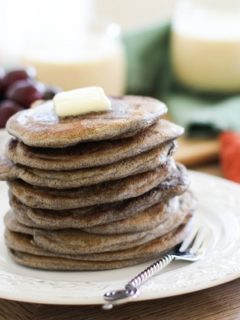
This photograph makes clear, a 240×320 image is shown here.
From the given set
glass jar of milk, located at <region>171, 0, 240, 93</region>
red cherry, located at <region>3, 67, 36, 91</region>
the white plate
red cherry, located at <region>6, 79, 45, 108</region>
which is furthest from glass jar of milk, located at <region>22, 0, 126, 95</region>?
the white plate

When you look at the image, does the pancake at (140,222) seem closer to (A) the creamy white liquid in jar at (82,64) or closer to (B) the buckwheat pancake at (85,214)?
(B) the buckwheat pancake at (85,214)

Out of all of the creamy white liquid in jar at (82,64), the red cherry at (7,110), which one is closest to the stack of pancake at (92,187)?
the red cherry at (7,110)

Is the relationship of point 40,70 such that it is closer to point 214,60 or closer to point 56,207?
point 214,60

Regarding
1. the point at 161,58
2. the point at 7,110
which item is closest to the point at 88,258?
the point at 7,110

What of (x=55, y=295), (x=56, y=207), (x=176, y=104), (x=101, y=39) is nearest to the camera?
(x=55, y=295)

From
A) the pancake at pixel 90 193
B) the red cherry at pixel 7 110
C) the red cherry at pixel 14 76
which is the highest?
the pancake at pixel 90 193

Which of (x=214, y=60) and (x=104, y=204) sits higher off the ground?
(x=104, y=204)

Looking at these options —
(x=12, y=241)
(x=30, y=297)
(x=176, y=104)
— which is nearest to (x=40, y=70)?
(x=176, y=104)
